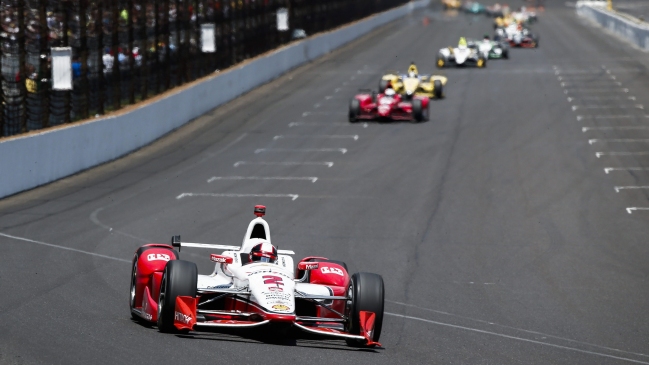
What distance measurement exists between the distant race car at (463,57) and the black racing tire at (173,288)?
40.7 meters

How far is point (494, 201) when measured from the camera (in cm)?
2422

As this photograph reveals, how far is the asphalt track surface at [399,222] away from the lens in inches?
478

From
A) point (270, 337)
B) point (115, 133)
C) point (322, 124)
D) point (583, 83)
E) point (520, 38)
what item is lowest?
point (322, 124)

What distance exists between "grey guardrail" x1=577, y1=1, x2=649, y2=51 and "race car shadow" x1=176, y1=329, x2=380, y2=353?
48743 mm

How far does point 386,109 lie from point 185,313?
2487cm

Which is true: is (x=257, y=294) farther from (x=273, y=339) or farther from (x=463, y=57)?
(x=463, y=57)

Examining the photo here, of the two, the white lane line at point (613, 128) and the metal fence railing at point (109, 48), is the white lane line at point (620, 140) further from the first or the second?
the metal fence railing at point (109, 48)

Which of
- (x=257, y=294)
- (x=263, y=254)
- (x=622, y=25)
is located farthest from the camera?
(x=622, y=25)

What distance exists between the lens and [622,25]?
6669 cm

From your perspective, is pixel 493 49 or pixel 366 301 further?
pixel 493 49

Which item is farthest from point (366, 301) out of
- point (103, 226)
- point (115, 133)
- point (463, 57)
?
point (463, 57)

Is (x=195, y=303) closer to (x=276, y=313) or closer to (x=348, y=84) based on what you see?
(x=276, y=313)

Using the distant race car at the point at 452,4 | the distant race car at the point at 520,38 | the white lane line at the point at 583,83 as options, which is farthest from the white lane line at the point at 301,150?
the distant race car at the point at 452,4

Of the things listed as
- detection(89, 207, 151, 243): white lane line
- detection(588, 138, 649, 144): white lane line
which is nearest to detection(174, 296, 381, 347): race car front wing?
detection(89, 207, 151, 243): white lane line
